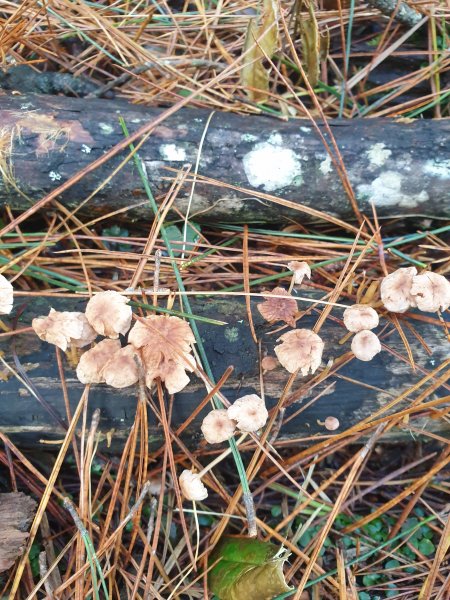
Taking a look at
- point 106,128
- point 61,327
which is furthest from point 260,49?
point 61,327

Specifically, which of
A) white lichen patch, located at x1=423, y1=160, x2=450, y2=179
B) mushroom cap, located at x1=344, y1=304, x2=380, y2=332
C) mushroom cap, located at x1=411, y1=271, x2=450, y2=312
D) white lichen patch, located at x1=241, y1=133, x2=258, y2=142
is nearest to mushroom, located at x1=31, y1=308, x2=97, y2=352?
mushroom cap, located at x1=344, y1=304, x2=380, y2=332

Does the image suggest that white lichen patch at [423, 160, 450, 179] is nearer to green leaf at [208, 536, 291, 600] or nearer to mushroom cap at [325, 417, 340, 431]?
mushroom cap at [325, 417, 340, 431]

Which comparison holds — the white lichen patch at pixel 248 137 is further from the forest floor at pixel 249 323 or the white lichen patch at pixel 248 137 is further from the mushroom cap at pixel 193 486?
the mushroom cap at pixel 193 486

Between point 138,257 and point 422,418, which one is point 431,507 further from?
point 138,257

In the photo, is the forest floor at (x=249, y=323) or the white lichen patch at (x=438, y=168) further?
the white lichen patch at (x=438, y=168)

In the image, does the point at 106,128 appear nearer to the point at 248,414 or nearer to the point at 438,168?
the point at 248,414

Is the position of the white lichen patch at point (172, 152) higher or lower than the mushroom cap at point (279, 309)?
higher

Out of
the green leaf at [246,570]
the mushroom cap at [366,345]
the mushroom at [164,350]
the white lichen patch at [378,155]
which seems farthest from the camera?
the white lichen patch at [378,155]

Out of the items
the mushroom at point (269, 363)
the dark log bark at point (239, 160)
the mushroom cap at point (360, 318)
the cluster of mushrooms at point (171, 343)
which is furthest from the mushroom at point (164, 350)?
the dark log bark at point (239, 160)
